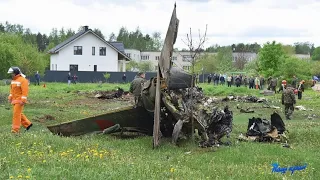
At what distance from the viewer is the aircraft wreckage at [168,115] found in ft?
46.5

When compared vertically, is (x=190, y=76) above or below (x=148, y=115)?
above

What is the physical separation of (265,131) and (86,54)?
2446 inches

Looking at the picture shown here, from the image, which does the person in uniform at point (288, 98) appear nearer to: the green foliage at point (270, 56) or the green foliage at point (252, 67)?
the green foliage at point (270, 56)

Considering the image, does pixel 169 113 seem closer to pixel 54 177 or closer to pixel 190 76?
pixel 190 76

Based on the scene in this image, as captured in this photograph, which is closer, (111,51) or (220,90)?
(220,90)

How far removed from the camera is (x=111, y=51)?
75938 mm

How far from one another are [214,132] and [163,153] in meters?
2.60

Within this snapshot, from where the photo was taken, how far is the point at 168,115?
15266 mm

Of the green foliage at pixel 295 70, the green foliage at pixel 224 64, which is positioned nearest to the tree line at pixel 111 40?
the green foliage at pixel 224 64

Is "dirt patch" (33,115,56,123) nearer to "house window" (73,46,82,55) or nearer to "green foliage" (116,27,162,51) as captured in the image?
"house window" (73,46,82,55)

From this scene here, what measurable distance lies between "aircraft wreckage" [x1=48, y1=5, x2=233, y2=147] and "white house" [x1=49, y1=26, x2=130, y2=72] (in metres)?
59.3

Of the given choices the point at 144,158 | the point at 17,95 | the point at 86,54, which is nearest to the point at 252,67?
the point at 86,54

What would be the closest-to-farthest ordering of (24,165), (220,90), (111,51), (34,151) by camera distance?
(24,165)
(34,151)
(220,90)
(111,51)

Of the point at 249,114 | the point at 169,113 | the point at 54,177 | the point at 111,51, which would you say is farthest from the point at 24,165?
the point at 111,51
